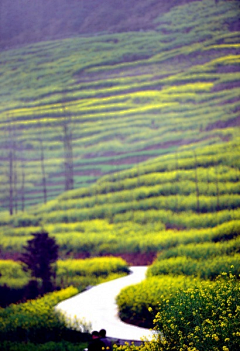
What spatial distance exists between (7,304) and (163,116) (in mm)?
19109

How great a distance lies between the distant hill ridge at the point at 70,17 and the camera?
105 ft

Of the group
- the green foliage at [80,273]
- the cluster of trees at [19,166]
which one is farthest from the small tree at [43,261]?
the cluster of trees at [19,166]

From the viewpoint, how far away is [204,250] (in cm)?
1405

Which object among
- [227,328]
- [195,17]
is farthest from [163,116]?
[227,328]

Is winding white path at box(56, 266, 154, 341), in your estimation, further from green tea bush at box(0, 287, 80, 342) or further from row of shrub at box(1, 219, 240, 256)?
row of shrub at box(1, 219, 240, 256)

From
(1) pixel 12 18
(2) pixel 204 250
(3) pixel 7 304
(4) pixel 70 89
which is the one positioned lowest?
(3) pixel 7 304

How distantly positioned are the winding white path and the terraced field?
14197mm

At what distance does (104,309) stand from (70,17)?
25.9 metres

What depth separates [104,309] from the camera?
36.8ft

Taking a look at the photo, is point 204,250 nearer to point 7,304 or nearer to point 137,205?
point 7,304

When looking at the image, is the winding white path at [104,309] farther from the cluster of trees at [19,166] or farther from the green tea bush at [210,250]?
the cluster of trees at [19,166]

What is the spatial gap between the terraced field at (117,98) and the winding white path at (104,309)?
46.6ft

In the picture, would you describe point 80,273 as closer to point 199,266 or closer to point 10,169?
point 199,266

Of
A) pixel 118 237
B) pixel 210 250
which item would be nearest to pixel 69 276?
pixel 118 237
